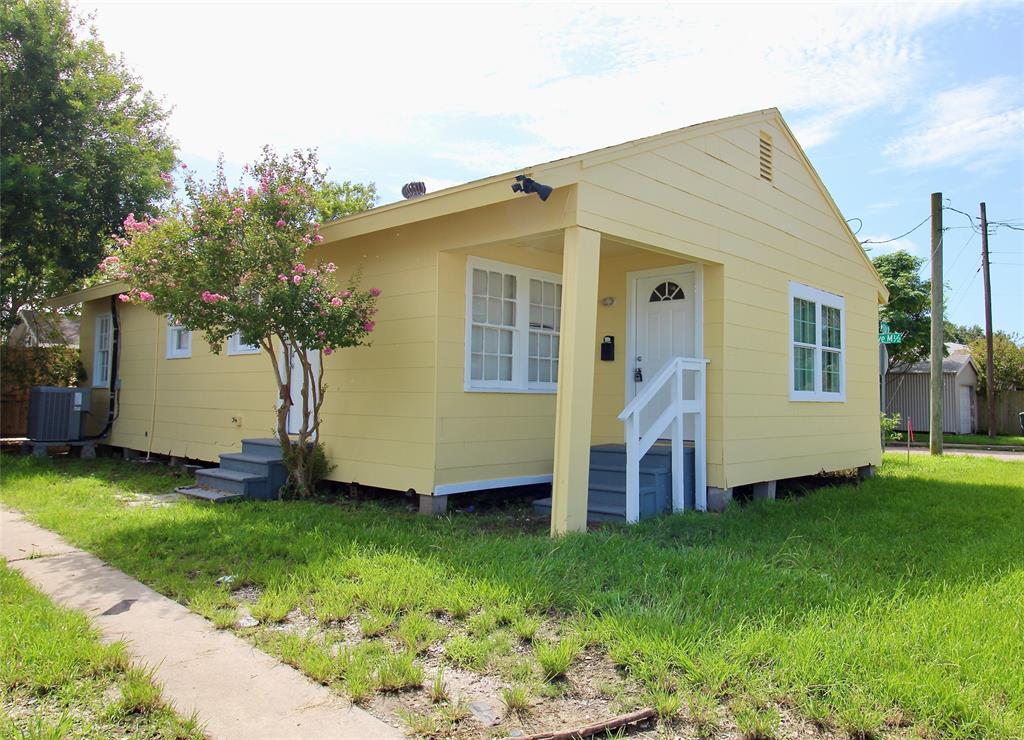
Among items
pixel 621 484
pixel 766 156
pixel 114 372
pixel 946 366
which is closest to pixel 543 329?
pixel 621 484

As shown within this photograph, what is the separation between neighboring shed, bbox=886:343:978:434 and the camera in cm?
2664

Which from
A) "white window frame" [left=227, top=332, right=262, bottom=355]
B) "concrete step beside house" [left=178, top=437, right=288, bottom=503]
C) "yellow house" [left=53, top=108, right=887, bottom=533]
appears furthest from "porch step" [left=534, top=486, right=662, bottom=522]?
"white window frame" [left=227, top=332, right=262, bottom=355]

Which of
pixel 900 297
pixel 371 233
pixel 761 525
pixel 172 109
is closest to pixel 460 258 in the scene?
pixel 371 233

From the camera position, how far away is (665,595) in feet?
13.3

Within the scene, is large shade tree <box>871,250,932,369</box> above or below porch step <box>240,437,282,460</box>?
above

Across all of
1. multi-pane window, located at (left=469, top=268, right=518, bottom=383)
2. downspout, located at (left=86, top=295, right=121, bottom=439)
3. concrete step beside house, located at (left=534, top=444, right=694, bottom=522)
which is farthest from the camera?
downspout, located at (left=86, top=295, right=121, bottom=439)

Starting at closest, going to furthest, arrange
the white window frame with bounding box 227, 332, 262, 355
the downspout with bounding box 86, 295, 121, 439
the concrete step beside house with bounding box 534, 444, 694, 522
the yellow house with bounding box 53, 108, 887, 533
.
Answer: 1. the yellow house with bounding box 53, 108, 887, 533
2. the concrete step beside house with bounding box 534, 444, 694, 522
3. the white window frame with bounding box 227, 332, 262, 355
4. the downspout with bounding box 86, 295, 121, 439

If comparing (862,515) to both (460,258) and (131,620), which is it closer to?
(460,258)

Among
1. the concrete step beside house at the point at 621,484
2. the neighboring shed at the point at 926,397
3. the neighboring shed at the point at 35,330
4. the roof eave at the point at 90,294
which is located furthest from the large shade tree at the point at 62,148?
the neighboring shed at the point at 926,397

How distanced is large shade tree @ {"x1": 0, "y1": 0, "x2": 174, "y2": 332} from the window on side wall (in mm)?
11288

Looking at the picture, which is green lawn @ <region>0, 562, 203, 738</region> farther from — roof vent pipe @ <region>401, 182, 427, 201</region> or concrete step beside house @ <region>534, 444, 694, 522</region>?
roof vent pipe @ <region>401, 182, 427, 201</region>

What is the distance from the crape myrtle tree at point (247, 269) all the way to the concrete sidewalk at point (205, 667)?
8.57 feet

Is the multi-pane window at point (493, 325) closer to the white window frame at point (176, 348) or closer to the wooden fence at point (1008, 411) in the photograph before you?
the white window frame at point (176, 348)

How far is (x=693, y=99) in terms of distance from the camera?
9.23m
